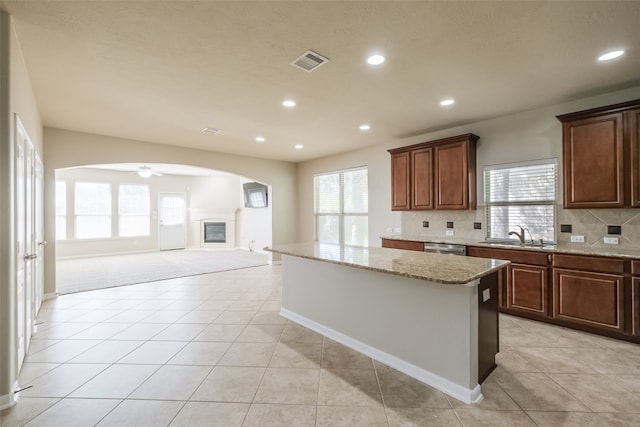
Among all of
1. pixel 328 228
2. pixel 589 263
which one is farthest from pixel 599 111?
pixel 328 228

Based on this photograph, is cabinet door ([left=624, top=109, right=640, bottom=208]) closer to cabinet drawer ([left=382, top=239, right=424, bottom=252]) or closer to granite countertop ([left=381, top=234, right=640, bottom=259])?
granite countertop ([left=381, top=234, right=640, bottom=259])

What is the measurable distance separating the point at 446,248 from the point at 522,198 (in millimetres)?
1214

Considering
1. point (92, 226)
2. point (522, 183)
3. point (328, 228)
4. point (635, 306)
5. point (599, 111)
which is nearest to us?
point (635, 306)

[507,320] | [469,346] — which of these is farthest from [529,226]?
[469,346]

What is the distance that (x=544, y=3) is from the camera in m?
1.78

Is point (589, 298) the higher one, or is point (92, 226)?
point (92, 226)

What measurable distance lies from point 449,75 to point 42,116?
5190 millimetres

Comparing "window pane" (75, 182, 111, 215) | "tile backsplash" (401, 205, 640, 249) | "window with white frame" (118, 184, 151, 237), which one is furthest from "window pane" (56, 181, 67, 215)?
"tile backsplash" (401, 205, 640, 249)

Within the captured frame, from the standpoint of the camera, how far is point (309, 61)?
2441 millimetres

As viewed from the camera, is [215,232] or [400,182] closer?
[400,182]

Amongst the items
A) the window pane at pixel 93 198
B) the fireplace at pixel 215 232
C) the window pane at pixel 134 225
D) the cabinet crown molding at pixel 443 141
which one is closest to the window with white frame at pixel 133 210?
the window pane at pixel 134 225

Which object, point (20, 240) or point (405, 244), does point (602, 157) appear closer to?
point (405, 244)

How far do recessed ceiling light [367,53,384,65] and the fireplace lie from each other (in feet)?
29.2

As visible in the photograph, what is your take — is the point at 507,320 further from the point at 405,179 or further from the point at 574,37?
the point at 574,37
